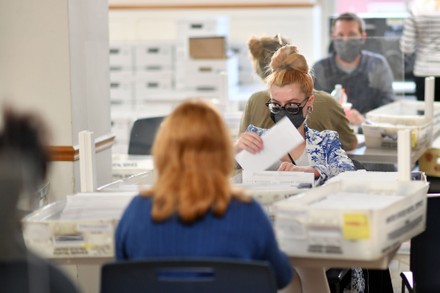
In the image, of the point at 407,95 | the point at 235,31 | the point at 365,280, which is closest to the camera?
the point at 365,280

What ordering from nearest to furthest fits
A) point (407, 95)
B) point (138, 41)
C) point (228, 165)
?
point (228, 165), point (407, 95), point (138, 41)

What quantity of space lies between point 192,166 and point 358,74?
3.73 meters

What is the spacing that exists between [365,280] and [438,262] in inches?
39.7

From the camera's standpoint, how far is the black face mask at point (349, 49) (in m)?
5.95

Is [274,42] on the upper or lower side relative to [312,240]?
upper

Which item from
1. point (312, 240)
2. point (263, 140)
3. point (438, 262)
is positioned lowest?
point (438, 262)

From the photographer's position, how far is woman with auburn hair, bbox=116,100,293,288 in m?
2.29

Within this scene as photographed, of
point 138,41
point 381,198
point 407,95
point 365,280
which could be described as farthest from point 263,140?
point 138,41

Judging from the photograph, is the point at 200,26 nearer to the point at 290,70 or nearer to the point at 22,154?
the point at 290,70

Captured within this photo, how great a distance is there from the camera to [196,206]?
7.47 feet

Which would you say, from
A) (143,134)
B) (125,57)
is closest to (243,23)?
(125,57)

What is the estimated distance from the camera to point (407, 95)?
21.3 ft

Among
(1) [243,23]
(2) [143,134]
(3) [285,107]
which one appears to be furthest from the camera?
(1) [243,23]

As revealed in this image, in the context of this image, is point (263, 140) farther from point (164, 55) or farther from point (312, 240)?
point (164, 55)
